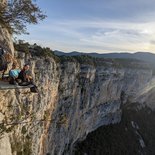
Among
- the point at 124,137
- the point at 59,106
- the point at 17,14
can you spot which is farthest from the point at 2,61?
the point at 124,137

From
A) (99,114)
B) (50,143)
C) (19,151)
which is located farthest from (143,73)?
(19,151)

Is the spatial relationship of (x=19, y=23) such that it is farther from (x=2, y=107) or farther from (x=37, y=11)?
(x=2, y=107)

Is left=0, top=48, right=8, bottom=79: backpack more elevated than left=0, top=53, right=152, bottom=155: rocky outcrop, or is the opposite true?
left=0, top=48, right=8, bottom=79: backpack

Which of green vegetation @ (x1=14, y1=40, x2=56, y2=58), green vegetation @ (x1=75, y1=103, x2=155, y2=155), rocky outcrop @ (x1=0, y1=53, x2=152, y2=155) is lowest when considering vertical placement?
green vegetation @ (x1=75, y1=103, x2=155, y2=155)

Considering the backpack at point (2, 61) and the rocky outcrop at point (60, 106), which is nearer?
the backpack at point (2, 61)

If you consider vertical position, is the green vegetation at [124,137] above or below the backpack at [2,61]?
below

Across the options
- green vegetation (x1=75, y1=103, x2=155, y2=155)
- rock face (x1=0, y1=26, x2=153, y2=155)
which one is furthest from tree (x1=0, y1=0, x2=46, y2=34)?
green vegetation (x1=75, y1=103, x2=155, y2=155)

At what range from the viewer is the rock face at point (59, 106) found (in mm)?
26219

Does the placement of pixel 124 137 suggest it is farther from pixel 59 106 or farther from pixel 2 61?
pixel 2 61

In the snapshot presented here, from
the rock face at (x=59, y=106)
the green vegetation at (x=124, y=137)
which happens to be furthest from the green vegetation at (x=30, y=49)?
the green vegetation at (x=124, y=137)

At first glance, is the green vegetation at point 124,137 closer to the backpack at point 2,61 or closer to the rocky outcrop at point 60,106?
the rocky outcrop at point 60,106

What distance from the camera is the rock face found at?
26219mm

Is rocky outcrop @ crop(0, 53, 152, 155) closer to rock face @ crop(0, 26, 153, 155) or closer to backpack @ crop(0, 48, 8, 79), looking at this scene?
rock face @ crop(0, 26, 153, 155)

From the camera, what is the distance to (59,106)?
49688 millimetres
